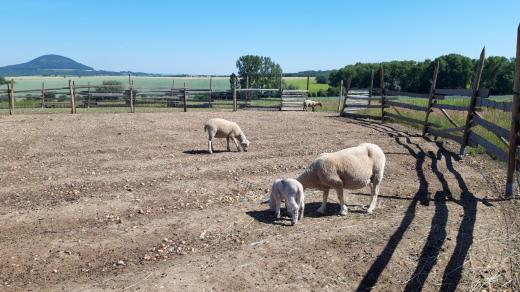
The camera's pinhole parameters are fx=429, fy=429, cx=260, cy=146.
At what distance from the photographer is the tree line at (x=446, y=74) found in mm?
51062

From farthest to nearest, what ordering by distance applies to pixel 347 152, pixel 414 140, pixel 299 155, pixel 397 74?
pixel 397 74 < pixel 414 140 < pixel 299 155 < pixel 347 152

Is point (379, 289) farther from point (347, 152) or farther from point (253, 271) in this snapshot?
point (347, 152)

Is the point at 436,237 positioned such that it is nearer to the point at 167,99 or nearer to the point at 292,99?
the point at 292,99

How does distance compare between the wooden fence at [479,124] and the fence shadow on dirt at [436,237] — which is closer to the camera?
the fence shadow on dirt at [436,237]

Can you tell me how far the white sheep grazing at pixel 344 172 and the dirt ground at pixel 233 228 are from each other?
1.38 feet

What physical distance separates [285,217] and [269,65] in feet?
177

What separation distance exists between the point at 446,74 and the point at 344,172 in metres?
57.3

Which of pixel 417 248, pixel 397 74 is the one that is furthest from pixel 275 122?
pixel 397 74

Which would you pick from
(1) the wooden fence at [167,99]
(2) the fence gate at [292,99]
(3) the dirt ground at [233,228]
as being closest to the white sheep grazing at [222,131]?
(3) the dirt ground at [233,228]

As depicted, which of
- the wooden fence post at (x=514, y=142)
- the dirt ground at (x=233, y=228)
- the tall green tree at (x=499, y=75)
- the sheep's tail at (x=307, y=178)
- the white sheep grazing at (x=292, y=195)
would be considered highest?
the tall green tree at (x=499, y=75)

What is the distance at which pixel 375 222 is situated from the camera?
6203 mm

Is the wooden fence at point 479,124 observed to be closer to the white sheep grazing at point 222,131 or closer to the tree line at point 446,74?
the white sheep grazing at point 222,131

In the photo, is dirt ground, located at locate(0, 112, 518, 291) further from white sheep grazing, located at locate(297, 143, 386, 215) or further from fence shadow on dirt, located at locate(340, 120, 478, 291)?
white sheep grazing, located at locate(297, 143, 386, 215)

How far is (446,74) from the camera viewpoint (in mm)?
57719
